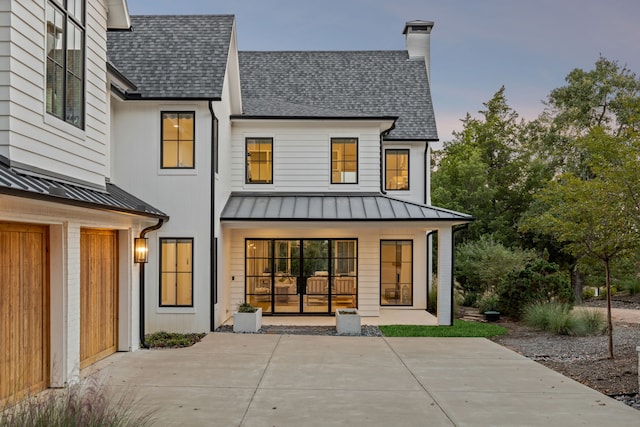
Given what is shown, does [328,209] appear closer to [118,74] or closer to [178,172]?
[178,172]

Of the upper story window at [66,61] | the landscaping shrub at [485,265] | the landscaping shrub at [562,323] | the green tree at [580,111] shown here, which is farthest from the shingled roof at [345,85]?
the green tree at [580,111]

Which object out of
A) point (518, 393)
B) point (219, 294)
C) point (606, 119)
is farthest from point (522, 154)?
point (518, 393)

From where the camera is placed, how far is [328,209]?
49.5 ft

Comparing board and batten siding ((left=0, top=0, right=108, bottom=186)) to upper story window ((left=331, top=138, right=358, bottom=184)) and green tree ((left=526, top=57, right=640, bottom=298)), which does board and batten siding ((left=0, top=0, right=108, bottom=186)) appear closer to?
upper story window ((left=331, top=138, right=358, bottom=184))

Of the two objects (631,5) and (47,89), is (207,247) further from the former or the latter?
(631,5)

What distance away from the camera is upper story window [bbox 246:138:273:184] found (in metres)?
16.3

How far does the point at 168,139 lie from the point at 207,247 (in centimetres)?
277

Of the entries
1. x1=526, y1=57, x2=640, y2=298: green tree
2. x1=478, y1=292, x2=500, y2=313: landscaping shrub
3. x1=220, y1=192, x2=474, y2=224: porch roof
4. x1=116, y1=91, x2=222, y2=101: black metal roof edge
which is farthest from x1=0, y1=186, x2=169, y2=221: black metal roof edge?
x1=526, y1=57, x2=640, y2=298: green tree

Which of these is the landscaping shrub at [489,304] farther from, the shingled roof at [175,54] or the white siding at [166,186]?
the shingled roof at [175,54]

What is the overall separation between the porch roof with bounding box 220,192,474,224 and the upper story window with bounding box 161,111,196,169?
1850 millimetres

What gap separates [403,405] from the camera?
7.17 metres

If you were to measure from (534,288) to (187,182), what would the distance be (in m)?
9.77

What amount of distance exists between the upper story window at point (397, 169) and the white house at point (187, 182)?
0.15 feet

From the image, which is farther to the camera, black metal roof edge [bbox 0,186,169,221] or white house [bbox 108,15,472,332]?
white house [bbox 108,15,472,332]
